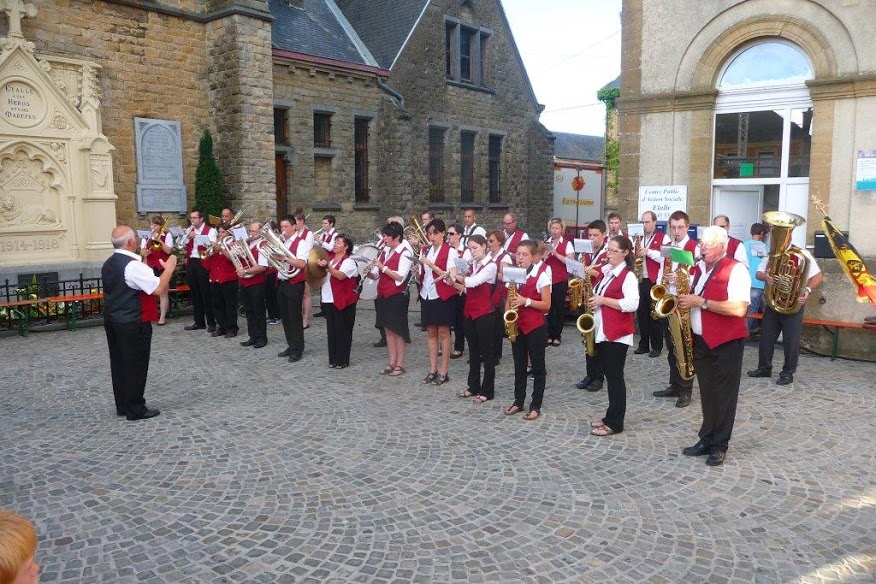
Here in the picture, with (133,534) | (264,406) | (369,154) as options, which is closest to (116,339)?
(264,406)

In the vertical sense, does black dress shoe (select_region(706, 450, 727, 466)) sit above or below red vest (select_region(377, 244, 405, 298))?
below

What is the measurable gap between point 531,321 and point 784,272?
3.15 meters

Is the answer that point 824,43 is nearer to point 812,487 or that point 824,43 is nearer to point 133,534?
point 812,487

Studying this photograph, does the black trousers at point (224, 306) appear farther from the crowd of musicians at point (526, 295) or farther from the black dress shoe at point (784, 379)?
the black dress shoe at point (784, 379)

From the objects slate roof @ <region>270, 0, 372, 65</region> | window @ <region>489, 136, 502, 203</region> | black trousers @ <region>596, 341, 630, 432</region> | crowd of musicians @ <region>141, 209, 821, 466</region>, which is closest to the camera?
crowd of musicians @ <region>141, 209, 821, 466</region>

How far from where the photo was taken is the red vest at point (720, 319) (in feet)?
17.8

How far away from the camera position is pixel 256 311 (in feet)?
33.4

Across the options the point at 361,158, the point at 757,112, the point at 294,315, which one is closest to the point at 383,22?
the point at 361,158

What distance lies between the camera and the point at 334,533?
172 inches

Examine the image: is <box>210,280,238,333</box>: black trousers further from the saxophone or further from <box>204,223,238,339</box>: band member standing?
the saxophone

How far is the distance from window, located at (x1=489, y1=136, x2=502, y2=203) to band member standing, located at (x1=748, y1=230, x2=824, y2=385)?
17.4m

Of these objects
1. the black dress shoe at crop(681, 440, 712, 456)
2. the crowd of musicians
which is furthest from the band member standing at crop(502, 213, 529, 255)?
the black dress shoe at crop(681, 440, 712, 456)

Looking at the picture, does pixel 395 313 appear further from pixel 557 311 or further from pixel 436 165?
pixel 436 165

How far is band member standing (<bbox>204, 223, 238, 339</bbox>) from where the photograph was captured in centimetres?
1060
